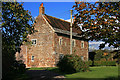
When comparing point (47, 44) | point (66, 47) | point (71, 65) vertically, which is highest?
point (47, 44)

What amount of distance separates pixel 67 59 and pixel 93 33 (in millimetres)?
16058

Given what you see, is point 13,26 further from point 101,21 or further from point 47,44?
point 47,44

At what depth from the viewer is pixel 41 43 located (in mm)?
35281

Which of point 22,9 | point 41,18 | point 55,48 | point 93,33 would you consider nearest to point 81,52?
point 55,48

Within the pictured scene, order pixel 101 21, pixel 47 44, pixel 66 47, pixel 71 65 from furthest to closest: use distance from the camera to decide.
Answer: pixel 66 47
pixel 47 44
pixel 71 65
pixel 101 21

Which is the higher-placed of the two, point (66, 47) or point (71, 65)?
point (66, 47)

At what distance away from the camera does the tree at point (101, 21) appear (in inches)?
208

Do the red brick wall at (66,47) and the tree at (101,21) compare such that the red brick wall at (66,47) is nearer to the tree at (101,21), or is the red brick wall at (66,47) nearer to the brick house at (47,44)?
the brick house at (47,44)

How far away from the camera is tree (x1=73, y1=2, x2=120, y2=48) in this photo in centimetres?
527

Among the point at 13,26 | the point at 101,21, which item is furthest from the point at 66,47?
the point at 101,21

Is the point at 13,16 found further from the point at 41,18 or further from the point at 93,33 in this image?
the point at 41,18

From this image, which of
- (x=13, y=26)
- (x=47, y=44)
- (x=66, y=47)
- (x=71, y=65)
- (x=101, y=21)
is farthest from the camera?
(x=66, y=47)

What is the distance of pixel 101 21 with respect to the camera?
5.66 meters

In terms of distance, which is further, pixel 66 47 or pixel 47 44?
→ pixel 66 47
